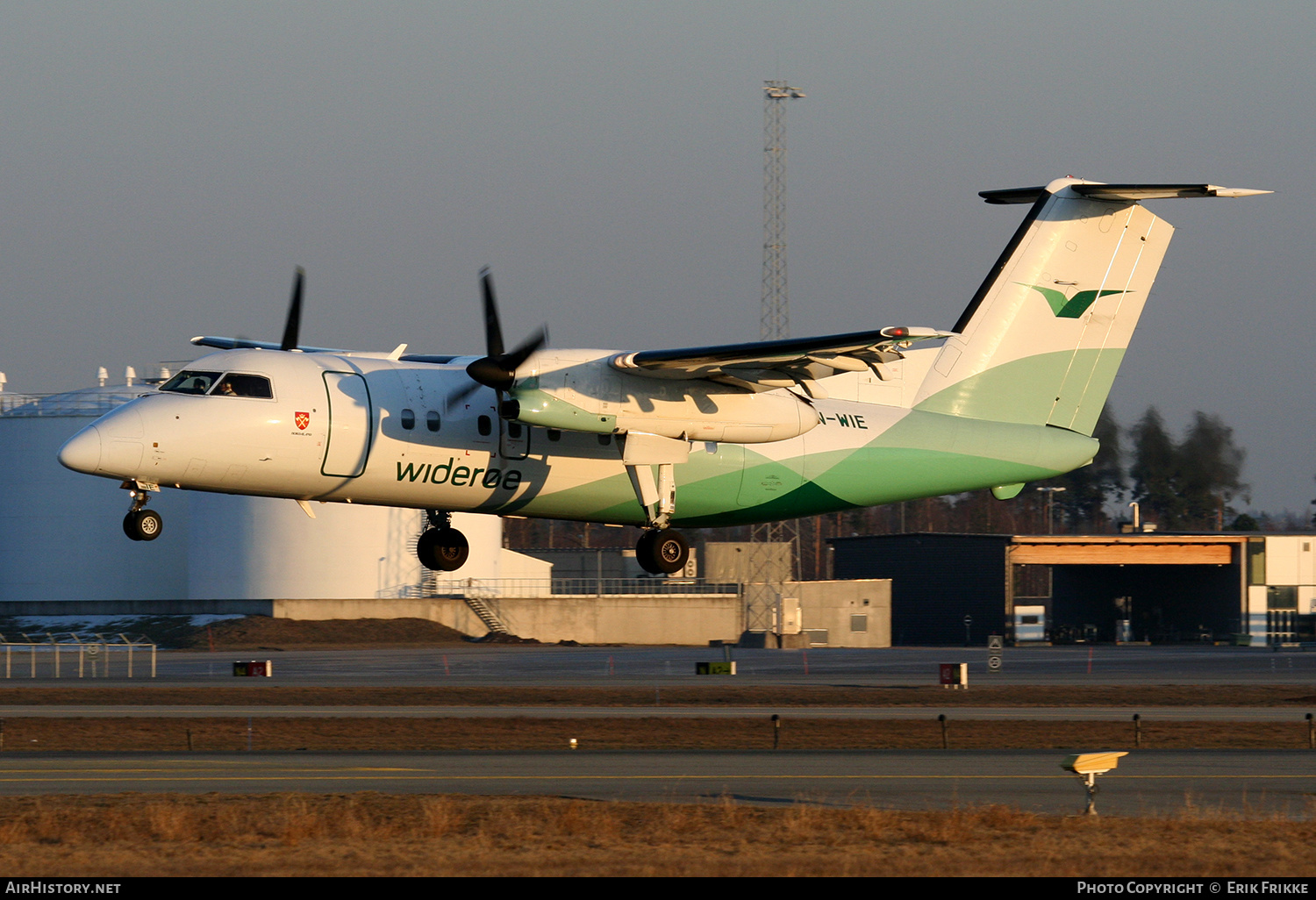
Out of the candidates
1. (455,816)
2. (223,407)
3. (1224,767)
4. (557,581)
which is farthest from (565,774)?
(557,581)

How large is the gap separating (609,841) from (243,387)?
8.68 metres

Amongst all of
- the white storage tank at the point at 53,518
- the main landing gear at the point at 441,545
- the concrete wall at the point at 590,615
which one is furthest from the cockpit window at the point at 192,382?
the white storage tank at the point at 53,518

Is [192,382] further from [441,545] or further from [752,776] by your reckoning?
[752,776]

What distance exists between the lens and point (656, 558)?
24.7 meters

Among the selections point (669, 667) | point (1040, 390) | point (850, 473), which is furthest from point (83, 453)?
point (669, 667)

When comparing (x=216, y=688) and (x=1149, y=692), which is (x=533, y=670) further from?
(x=1149, y=692)

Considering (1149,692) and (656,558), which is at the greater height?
(656,558)

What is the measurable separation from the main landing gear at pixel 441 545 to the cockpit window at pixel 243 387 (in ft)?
13.5

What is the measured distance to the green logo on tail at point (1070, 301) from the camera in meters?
28.2

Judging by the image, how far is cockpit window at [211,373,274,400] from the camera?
21594 mm

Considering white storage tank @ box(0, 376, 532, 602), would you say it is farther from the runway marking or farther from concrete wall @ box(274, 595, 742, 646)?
the runway marking

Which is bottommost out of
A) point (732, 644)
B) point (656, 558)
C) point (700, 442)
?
point (732, 644)

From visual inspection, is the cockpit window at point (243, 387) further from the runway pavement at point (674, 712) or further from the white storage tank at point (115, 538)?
the white storage tank at point (115, 538)
